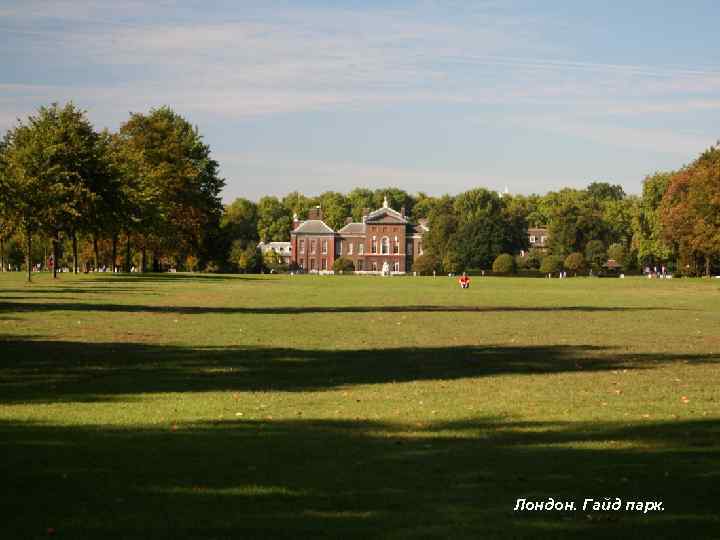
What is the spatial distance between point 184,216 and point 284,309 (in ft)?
207

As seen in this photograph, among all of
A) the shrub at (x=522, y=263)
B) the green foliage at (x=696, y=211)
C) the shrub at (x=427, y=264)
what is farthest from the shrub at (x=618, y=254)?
the green foliage at (x=696, y=211)

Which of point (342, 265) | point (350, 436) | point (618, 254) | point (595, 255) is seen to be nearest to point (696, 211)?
point (595, 255)

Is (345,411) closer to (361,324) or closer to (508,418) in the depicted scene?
(508,418)

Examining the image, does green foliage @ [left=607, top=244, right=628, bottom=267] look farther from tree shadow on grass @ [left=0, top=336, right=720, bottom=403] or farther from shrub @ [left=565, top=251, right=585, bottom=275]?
tree shadow on grass @ [left=0, top=336, right=720, bottom=403]

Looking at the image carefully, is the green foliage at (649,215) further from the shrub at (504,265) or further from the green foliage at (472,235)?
the green foliage at (472,235)

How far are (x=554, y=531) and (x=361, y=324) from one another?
23723 millimetres

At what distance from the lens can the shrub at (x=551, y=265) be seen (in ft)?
520

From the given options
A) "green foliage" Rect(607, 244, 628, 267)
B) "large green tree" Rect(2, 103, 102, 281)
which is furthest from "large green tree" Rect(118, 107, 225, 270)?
"green foliage" Rect(607, 244, 628, 267)

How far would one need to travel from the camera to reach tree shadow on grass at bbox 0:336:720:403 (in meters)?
15.7

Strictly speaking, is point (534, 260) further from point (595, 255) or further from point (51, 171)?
point (51, 171)

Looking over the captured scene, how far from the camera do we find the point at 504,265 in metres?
158

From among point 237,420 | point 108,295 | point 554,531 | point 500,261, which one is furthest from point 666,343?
point 500,261

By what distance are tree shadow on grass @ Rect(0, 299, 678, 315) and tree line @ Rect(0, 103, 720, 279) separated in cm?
1949

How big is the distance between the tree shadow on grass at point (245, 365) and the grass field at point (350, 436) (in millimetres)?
57
